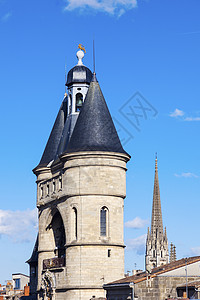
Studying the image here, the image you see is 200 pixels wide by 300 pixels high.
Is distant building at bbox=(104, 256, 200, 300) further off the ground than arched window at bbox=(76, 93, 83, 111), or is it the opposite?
arched window at bbox=(76, 93, 83, 111)

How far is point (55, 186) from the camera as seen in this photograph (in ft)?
185

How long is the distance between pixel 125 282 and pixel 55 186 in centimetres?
1458

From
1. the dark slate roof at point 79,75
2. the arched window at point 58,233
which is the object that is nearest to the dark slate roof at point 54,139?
the dark slate roof at point 79,75

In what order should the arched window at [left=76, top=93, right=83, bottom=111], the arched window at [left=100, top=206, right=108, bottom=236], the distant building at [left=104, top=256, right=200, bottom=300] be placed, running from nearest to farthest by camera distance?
the distant building at [left=104, top=256, right=200, bottom=300] < the arched window at [left=100, top=206, right=108, bottom=236] < the arched window at [left=76, top=93, right=83, bottom=111]

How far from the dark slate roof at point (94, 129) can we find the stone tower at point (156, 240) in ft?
260

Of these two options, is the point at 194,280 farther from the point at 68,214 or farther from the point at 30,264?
the point at 30,264

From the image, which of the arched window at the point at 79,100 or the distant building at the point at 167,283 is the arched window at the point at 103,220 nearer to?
the distant building at the point at 167,283

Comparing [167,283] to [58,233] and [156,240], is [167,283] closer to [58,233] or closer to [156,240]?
[58,233]

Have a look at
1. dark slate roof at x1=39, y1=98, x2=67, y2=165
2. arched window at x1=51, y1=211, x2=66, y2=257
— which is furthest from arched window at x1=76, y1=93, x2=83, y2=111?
arched window at x1=51, y1=211, x2=66, y2=257

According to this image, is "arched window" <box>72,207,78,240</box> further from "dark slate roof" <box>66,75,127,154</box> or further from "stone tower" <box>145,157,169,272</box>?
"stone tower" <box>145,157,169,272</box>

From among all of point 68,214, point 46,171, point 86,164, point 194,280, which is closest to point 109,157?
point 86,164

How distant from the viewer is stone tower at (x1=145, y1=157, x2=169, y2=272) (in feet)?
432

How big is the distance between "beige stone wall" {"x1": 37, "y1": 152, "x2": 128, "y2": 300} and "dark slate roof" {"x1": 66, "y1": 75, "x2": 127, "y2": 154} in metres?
0.92

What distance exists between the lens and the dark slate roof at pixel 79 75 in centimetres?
5934
